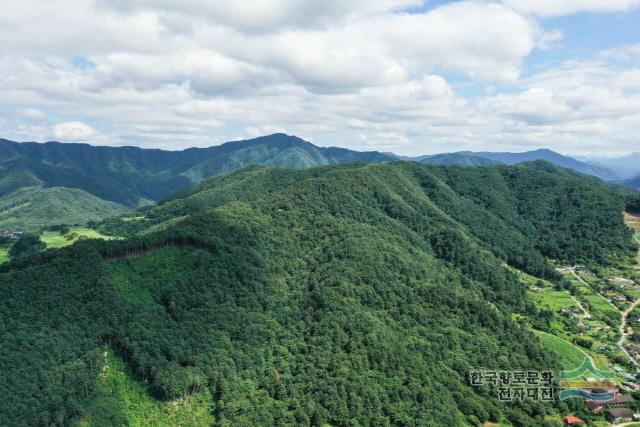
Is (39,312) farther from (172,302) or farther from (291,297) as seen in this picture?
(291,297)

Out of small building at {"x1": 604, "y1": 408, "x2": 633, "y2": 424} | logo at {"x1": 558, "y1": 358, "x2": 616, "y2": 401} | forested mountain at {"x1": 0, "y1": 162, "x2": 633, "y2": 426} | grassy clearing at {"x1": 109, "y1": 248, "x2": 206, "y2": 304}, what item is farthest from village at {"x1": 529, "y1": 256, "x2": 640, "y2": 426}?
grassy clearing at {"x1": 109, "y1": 248, "x2": 206, "y2": 304}

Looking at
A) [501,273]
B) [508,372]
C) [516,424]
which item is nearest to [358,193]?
[501,273]

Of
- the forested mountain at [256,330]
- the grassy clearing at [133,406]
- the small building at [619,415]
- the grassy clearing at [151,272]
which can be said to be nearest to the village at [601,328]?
the small building at [619,415]

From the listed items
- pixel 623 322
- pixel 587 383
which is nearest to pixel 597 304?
pixel 623 322

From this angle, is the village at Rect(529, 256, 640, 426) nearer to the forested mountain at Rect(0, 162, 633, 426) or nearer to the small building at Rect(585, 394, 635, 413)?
the small building at Rect(585, 394, 635, 413)

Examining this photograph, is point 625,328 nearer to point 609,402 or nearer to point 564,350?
point 564,350
